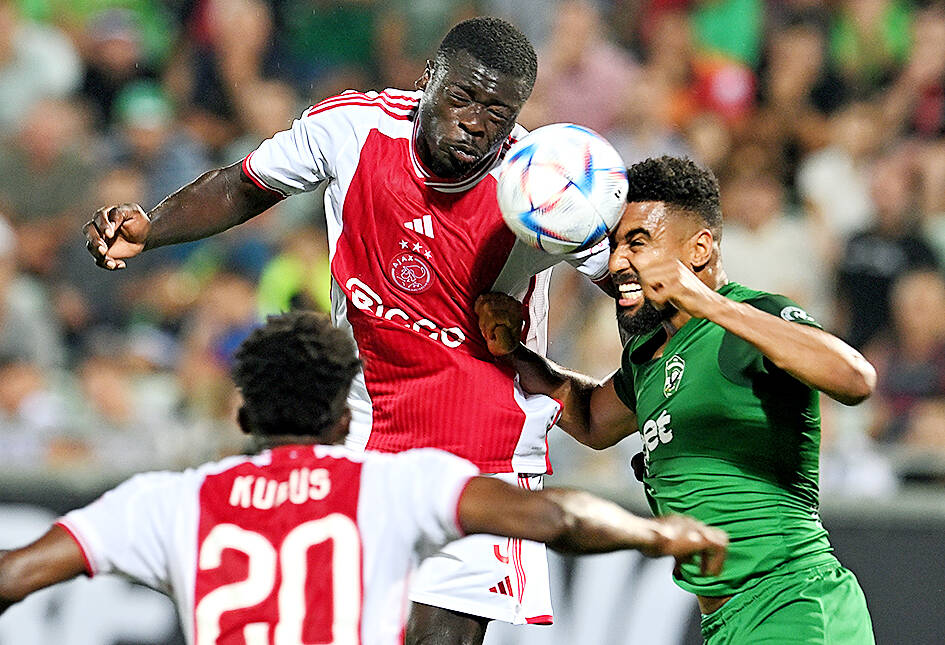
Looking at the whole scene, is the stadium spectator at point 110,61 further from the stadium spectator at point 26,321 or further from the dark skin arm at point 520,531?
the dark skin arm at point 520,531

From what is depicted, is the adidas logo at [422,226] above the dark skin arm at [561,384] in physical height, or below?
above

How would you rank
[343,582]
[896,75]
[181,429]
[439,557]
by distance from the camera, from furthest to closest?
[896,75] < [181,429] < [439,557] < [343,582]

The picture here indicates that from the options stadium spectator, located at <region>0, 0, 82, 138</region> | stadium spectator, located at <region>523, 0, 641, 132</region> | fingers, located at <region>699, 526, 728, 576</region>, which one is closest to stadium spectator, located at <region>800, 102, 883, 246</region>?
stadium spectator, located at <region>523, 0, 641, 132</region>

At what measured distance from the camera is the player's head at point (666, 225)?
14.3 ft

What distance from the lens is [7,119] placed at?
33.4 ft

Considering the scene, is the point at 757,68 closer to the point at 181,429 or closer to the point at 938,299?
the point at 938,299

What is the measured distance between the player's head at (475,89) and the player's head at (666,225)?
1.63 feet

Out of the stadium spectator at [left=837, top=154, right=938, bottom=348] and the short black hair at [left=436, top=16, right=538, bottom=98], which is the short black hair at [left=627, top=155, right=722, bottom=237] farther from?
the stadium spectator at [left=837, top=154, right=938, bottom=348]

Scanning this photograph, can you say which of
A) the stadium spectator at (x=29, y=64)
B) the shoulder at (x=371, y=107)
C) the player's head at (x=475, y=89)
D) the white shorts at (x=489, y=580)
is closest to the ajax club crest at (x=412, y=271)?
the player's head at (x=475, y=89)

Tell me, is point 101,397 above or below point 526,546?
above

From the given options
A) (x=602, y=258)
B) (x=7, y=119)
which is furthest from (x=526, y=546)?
(x=7, y=119)

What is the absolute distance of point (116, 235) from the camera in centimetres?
459

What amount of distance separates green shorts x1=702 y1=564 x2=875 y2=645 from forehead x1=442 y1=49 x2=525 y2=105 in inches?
68.3

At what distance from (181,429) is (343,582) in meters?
4.38
